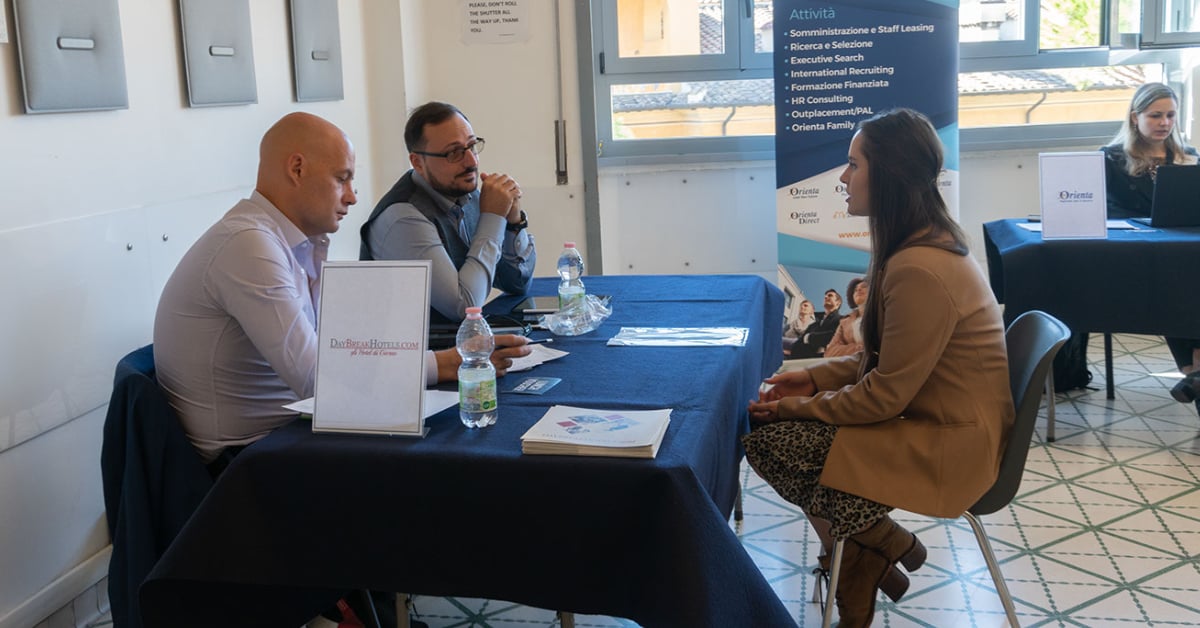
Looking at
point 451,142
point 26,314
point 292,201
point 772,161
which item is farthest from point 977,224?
point 26,314

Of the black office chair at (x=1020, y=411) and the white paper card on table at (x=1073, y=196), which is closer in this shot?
the black office chair at (x=1020, y=411)

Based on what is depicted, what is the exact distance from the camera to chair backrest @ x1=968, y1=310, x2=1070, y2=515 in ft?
6.73

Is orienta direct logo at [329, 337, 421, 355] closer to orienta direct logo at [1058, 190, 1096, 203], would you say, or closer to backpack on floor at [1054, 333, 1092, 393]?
orienta direct logo at [1058, 190, 1096, 203]

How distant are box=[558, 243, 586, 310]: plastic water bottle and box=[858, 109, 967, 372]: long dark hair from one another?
77 centimetres

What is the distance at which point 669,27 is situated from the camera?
500 cm

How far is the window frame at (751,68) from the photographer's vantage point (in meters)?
4.99

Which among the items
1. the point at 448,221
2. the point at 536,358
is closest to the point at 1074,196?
the point at 448,221

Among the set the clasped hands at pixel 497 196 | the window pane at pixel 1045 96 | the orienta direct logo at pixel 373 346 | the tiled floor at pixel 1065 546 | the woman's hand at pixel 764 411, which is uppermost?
the window pane at pixel 1045 96

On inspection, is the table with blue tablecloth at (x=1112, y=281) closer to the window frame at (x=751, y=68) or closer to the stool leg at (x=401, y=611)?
the window frame at (x=751, y=68)

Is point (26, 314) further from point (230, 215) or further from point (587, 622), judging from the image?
point (587, 622)

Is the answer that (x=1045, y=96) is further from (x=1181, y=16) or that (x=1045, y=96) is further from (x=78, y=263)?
(x=78, y=263)

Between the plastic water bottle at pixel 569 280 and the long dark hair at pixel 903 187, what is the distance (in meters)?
0.77

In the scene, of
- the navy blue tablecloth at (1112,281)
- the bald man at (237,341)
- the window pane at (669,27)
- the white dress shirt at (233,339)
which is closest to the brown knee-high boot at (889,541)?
the bald man at (237,341)

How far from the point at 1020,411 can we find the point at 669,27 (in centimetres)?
331
